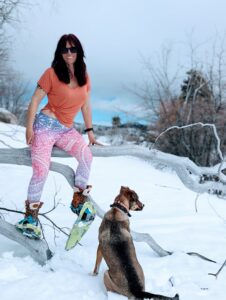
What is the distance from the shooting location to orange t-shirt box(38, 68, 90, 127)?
3.71m

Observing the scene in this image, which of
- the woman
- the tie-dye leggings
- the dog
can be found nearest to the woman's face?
the woman

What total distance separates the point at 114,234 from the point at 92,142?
1.11m

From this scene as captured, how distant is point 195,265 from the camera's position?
445cm

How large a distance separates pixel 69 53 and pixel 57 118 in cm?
69

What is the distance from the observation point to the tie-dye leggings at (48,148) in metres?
3.74

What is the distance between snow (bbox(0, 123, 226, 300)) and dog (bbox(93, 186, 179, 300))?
0.14m

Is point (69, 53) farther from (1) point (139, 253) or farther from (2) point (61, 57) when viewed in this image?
(1) point (139, 253)

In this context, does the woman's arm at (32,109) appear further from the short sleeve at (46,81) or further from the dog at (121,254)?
the dog at (121,254)

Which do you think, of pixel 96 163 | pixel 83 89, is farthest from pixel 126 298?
pixel 96 163

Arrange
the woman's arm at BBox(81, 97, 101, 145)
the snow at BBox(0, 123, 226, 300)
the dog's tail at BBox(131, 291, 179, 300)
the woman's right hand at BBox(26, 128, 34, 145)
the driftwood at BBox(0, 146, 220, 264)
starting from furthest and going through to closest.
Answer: the woman's arm at BBox(81, 97, 101, 145), the driftwood at BBox(0, 146, 220, 264), the woman's right hand at BBox(26, 128, 34, 145), the snow at BBox(0, 123, 226, 300), the dog's tail at BBox(131, 291, 179, 300)

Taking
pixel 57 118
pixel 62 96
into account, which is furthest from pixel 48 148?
pixel 62 96

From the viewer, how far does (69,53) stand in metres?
3.74

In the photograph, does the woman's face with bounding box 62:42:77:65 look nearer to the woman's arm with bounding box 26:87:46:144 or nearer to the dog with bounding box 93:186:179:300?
the woman's arm with bounding box 26:87:46:144

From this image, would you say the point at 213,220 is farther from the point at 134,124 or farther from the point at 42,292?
the point at 134,124
